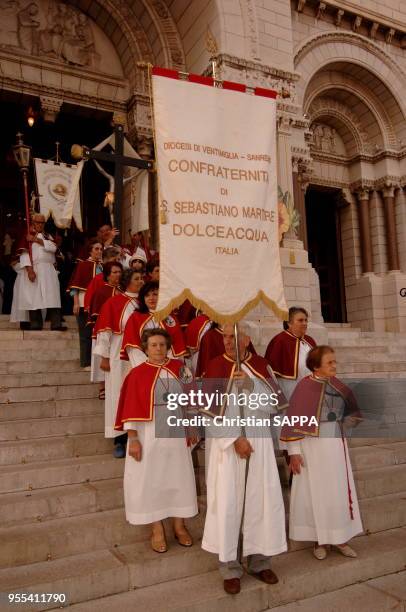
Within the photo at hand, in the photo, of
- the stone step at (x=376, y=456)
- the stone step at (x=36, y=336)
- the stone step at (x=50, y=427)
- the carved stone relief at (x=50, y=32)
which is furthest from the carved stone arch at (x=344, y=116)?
the stone step at (x=50, y=427)

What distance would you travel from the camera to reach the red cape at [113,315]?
502cm

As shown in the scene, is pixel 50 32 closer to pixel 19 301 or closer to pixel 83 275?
pixel 19 301

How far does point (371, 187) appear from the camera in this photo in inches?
578

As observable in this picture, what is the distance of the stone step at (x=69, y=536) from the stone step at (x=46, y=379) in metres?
2.18

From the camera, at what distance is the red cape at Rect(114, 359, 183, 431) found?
12.2 feet

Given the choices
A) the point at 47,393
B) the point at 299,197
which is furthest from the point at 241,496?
the point at 299,197

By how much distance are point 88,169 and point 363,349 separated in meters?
7.62

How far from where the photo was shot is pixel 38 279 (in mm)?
7648

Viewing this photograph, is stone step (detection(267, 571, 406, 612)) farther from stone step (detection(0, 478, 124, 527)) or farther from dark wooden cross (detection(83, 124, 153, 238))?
dark wooden cross (detection(83, 124, 153, 238))

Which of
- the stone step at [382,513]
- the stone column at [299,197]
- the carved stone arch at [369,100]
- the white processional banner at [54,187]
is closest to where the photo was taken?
the stone step at [382,513]

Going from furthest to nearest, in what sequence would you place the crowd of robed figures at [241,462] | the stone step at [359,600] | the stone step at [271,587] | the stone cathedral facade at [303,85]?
the stone cathedral facade at [303,85], the crowd of robed figures at [241,462], the stone step at [359,600], the stone step at [271,587]

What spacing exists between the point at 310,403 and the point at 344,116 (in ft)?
42.8

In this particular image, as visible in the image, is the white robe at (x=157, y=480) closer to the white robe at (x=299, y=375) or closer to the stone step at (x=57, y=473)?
the stone step at (x=57, y=473)

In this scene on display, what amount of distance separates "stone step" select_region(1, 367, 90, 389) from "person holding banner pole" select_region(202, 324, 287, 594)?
9.21 feet
